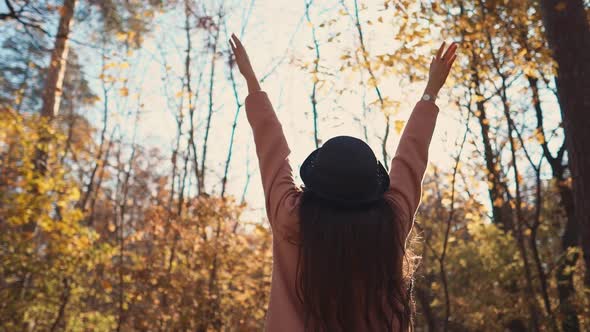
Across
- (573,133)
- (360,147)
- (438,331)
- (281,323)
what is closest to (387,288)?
(281,323)

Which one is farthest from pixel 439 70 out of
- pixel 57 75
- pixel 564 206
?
pixel 57 75

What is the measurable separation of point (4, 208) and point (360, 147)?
5.48 metres

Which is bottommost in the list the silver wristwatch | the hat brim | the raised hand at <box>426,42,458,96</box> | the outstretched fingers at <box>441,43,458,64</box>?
the hat brim

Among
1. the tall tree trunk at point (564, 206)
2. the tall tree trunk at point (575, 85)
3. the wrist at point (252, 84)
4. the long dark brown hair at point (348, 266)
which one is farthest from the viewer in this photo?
the tall tree trunk at point (564, 206)

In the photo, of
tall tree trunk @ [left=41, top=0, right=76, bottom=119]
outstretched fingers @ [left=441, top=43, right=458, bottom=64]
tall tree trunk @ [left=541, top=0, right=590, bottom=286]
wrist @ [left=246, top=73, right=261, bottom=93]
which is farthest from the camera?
tall tree trunk @ [left=41, top=0, right=76, bottom=119]

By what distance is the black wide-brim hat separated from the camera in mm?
1341

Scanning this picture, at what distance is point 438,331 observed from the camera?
15.0m

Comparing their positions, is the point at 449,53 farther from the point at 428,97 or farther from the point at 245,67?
the point at 245,67

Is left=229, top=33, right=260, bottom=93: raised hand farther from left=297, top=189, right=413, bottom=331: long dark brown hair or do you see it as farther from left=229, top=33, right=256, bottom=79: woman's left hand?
left=297, top=189, right=413, bottom=331: long dark brown hair

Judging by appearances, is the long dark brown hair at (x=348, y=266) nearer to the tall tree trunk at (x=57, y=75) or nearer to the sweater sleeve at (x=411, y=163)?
the sweater sleeve at (x=411, y=163)

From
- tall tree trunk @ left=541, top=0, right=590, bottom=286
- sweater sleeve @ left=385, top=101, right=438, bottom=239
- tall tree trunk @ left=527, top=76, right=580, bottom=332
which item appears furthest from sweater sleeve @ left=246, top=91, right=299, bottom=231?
tall tree trunk @ left=527, top=76, right=580, bottom=332

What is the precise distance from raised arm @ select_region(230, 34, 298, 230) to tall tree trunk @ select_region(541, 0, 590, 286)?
246 centimetres

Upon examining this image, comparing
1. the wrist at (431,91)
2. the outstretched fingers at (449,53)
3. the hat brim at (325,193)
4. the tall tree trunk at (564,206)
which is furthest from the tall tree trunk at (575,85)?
the tall tree trunk at (564,206)

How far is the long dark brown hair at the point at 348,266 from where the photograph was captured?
1286 millimetres
